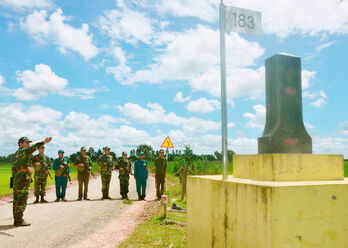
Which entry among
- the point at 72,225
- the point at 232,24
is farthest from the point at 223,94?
the point at 72,225

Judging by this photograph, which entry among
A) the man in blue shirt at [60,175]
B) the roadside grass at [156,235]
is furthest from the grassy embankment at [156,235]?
the man in blue shirt at [60,175]

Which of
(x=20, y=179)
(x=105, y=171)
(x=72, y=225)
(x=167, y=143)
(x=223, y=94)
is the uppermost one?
(x=223, y=94)

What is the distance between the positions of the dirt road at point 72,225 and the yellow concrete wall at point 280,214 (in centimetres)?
271

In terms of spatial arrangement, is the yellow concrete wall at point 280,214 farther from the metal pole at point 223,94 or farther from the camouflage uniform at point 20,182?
the camouflage uniform at point 20,182

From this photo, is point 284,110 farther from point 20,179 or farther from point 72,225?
point 20,179

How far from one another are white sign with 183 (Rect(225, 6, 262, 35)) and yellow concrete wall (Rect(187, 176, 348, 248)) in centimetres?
213

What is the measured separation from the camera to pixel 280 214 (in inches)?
120

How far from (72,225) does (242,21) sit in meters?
5.72

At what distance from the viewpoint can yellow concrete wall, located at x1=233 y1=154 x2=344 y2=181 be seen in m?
3.86

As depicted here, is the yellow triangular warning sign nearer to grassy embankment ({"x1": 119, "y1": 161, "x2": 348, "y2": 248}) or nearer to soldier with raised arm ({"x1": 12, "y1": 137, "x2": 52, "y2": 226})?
grassy embankment ({"x1": 119, "y1": 161, "x2": 348, "y2": 248})

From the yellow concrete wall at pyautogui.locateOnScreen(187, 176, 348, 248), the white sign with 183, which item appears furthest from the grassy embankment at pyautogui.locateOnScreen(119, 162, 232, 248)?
the white sign with 183

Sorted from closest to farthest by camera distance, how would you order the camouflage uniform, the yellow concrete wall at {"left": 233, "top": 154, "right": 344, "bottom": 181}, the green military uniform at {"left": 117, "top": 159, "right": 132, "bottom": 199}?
the yellow concrete wall at {"left": 233, "top": 154, "right": 344, "bottom": 181}, the camouflage uniform, the green military uniform at {"left": 117, "top": 159, "right": 132, "bottom": 199}

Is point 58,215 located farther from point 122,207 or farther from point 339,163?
point 339,163

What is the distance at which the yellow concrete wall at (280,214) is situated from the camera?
306 centimetres
